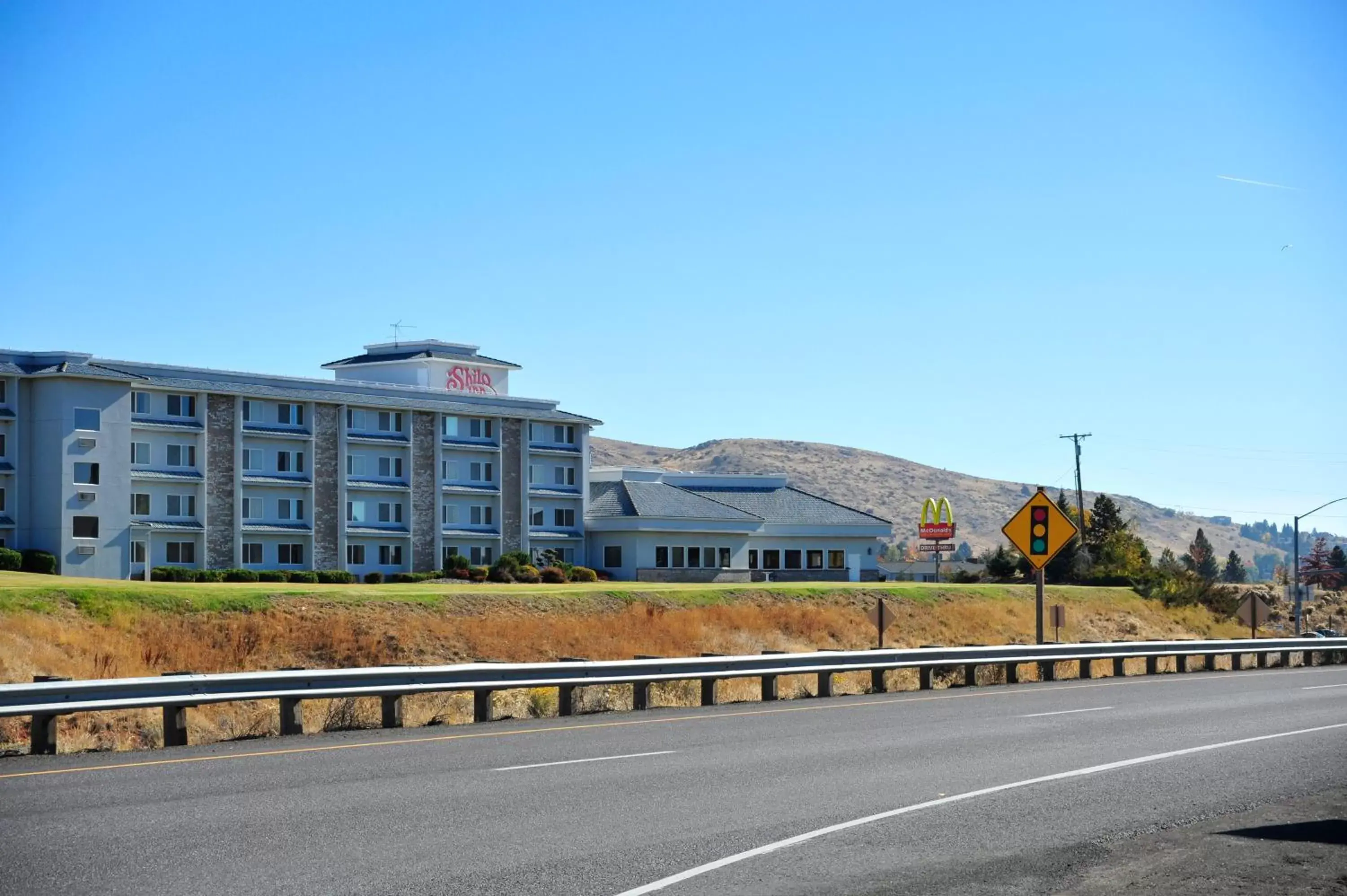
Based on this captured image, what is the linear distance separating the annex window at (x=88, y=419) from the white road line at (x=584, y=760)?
53239 millimetres

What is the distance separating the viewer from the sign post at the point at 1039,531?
29.4 meters

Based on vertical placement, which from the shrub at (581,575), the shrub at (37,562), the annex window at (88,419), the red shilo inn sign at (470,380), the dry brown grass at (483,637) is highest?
the red shilo inn sign at (470,380)

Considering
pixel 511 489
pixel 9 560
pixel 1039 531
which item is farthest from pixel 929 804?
pixel 511 489

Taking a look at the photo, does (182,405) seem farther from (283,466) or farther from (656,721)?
(656,721)

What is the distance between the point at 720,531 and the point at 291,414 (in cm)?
2426

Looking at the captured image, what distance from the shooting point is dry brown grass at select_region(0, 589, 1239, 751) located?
22.0 metres

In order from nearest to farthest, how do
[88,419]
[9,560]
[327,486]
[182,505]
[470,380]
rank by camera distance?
[9,560]
[88,419]
[182,505]
[327,486]
[470,380]

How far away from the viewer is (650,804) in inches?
458

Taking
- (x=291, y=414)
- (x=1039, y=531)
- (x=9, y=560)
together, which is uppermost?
(x=291, y=414)

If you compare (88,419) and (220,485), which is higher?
(88,419)

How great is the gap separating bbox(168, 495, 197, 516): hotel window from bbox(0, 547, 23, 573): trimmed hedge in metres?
8.61

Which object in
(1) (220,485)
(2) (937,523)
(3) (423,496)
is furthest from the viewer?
(2) (937,523)

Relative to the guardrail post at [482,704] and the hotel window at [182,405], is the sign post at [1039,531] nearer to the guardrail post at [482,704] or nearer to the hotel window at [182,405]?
the guardrail post at [482,704]

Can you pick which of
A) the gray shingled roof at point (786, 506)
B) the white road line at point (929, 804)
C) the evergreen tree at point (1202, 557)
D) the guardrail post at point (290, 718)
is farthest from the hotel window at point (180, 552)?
the evergreen tree at point (1202, 557)
